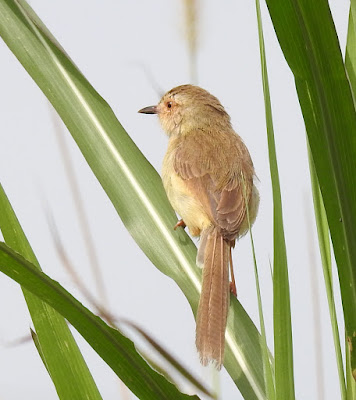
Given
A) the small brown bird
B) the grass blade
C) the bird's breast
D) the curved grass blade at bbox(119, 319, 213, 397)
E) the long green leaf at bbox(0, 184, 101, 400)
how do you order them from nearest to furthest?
the grass blade < the long green leaf at bbox(0, 184, 101, 400) < the curved grass blade at bbox(119, 319, 213, 397) < the small brown bird < the bird's breast

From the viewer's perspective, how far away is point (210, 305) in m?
2.55

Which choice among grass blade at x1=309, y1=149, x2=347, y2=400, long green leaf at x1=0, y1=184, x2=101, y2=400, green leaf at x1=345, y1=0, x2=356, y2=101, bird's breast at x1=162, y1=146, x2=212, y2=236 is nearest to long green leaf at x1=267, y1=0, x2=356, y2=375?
grass blade at x1=309, y1=149, x2=347, y2=400

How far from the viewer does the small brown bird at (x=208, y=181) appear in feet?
9.21

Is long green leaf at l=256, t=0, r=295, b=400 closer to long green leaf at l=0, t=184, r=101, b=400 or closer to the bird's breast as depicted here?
long green leaf at l=0, t=184, r=101, b=400

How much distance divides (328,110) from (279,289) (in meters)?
0.44

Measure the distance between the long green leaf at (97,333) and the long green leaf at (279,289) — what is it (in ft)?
0.79

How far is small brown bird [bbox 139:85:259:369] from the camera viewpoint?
2.81m

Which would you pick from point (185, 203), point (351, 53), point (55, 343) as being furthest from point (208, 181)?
point (55, 343)

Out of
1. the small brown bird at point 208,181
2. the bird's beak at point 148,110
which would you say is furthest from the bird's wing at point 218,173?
the bird's beak at point 148,110

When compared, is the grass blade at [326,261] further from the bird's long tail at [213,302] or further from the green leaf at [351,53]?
the bird's long tail at [213,302]

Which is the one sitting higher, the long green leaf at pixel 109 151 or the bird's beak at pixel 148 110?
the bird's beak at pixel 148 110

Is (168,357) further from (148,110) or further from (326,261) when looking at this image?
(148,110)

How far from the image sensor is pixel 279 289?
66.8 inches

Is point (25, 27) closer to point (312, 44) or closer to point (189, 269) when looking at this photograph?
point (189, 269)
